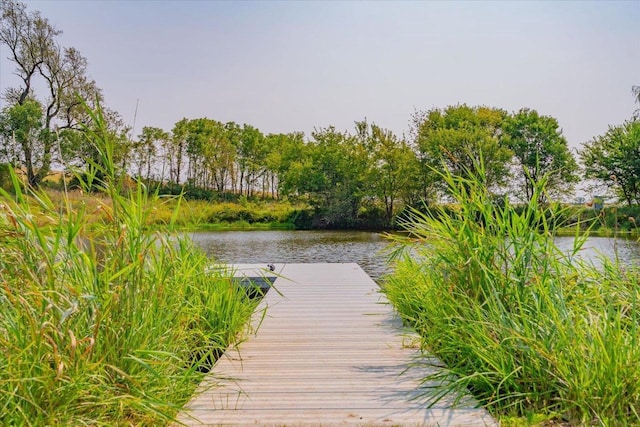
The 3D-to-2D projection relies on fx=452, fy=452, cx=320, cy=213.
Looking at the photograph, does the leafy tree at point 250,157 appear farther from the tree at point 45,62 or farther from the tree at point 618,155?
the tree at point 618,155

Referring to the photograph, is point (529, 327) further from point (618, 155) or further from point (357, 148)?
point (357, 148)

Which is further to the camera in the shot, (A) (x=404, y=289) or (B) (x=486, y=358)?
(A) (x=404, y=289)

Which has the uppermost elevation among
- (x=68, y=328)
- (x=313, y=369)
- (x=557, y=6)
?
(x=557, y=6)

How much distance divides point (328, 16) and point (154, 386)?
676 centimetres

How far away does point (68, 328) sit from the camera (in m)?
1.68

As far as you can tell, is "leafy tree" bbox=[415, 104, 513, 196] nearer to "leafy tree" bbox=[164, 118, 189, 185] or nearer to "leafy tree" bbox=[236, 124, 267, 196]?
"leafy tree" bbox=[236, 124, 267, 196]

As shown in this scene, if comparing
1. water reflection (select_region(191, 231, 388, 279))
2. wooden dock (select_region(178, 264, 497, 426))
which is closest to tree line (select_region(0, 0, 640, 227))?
water reflection (select_region(191, 231, 388, 279))

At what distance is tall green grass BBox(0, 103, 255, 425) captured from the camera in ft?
5.15

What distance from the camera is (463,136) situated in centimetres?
2494

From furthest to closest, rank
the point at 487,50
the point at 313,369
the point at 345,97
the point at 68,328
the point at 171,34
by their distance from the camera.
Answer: the point at 345,97, the point at 171,34, the point at 487,50, the point at 313,369, the point at 68,328

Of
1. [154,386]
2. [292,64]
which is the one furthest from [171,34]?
[154,386]

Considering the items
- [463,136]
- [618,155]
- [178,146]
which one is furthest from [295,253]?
[178,146]

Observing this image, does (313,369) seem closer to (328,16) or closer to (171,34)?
(328,16)

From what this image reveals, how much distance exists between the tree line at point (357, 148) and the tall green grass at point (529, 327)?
60.3 feet
